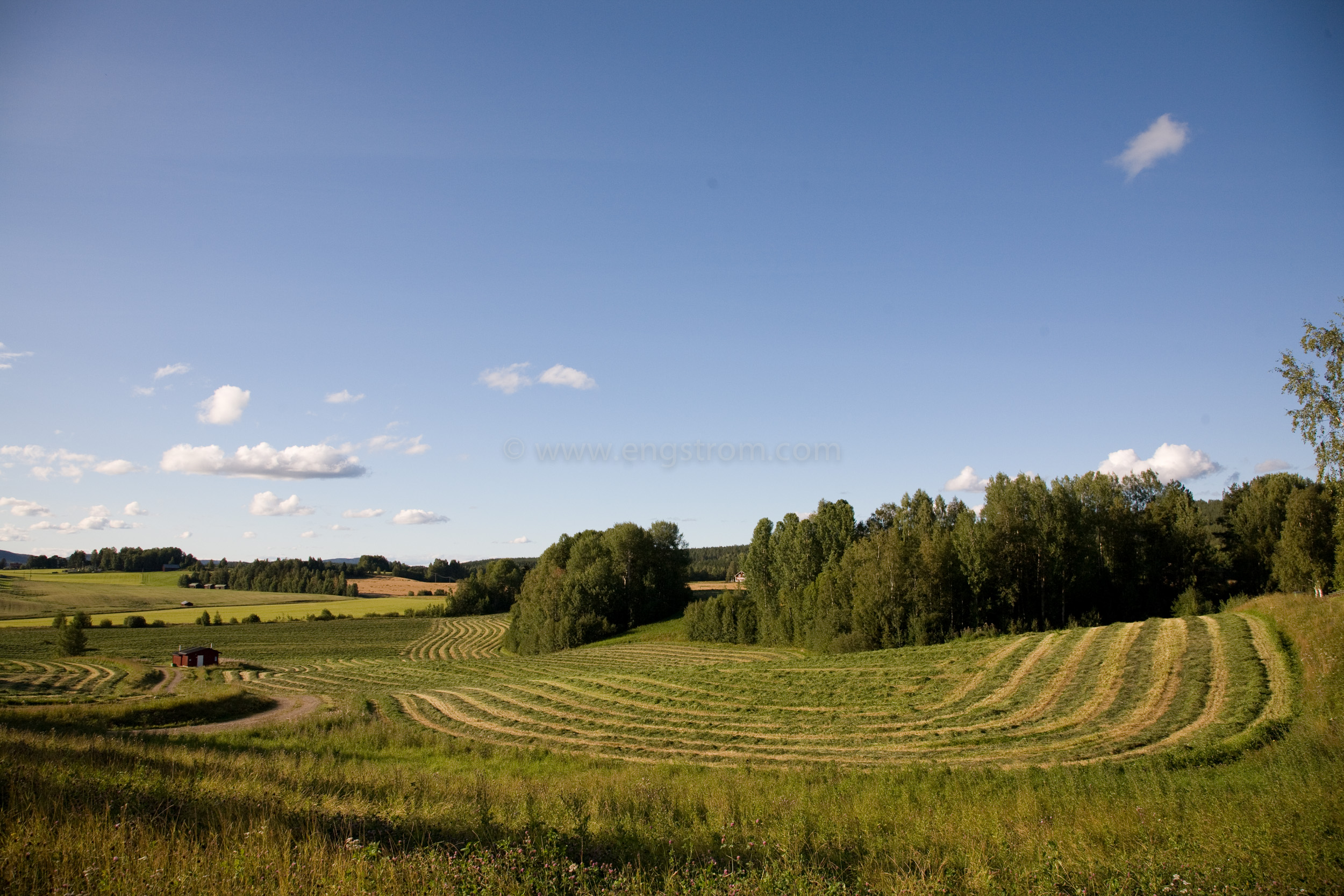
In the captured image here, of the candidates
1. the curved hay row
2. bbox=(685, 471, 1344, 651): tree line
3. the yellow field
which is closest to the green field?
the yellow field

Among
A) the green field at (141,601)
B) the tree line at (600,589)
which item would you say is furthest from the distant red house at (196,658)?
the green field at (141,601)

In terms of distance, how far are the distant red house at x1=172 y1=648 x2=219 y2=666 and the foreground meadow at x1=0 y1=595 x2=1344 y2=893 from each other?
33058mm

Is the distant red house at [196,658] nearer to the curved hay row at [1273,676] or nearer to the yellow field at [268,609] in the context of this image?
the yellow field at [268,609]

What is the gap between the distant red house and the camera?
61.9 meters

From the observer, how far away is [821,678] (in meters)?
33.3

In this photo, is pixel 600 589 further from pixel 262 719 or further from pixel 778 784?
pixel 778 784

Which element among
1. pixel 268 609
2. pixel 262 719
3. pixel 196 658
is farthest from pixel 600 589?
pixel 268 609

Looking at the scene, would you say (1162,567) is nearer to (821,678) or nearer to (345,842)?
(821,678)

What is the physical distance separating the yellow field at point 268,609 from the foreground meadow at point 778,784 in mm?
88879

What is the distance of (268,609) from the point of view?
→ 120875mm

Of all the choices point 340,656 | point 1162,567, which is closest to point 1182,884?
point 1162,567

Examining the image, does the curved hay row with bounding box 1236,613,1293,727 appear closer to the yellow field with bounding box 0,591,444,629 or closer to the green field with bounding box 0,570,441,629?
the yellow field with bounding box 0,591,444,629

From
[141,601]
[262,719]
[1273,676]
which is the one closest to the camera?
[1273,676]

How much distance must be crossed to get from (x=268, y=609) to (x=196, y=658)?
66.1 m
